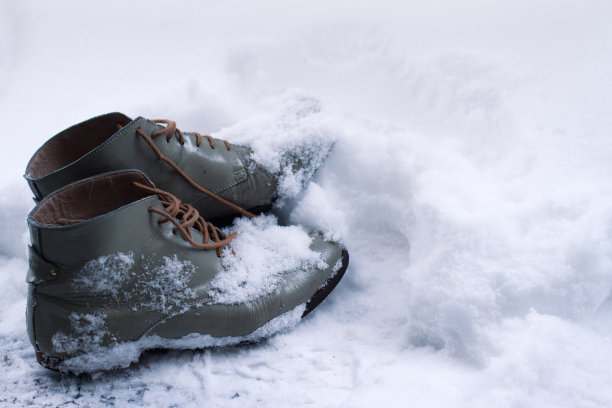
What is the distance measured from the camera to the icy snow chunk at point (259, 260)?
2.75 ft

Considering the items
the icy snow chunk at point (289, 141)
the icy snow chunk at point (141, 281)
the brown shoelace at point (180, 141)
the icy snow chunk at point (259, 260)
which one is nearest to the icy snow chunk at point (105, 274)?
the icy snow chunk at point (141, 281)

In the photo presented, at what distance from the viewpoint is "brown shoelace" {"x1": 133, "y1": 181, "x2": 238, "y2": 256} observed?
78 centimetres

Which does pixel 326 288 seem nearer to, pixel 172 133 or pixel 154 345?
pixel 154 345

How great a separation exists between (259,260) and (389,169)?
0.38 meters

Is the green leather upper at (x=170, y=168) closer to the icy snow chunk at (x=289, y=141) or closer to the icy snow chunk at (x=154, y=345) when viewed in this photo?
the icy snow chunk at (x=289, y=141)

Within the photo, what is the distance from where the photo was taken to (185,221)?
82 centimetres

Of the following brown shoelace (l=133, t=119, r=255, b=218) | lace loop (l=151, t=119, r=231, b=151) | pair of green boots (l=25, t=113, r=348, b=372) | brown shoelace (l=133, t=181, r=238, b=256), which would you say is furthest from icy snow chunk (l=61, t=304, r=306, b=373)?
lace loop (l=151, t=119, r=231, b=151)

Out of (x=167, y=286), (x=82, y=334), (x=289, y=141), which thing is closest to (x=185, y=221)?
(x=167, y=286)

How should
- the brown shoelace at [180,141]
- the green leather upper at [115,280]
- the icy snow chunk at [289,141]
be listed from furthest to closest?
the icy snow chunk at [289,141] → the brown shoelace at [180,141] → the green leather upper at [115,280]

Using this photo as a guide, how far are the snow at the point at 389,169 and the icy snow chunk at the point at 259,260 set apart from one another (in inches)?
3.7

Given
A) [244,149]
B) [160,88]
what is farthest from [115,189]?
[160,88]

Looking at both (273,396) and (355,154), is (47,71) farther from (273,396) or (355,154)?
(273,396)

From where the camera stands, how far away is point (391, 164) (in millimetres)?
1083

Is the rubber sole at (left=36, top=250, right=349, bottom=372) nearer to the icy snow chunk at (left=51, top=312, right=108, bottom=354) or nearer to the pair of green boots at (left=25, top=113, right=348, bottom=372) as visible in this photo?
the pair of green boots at (left=25, top=113, right=348, bottom=372)
